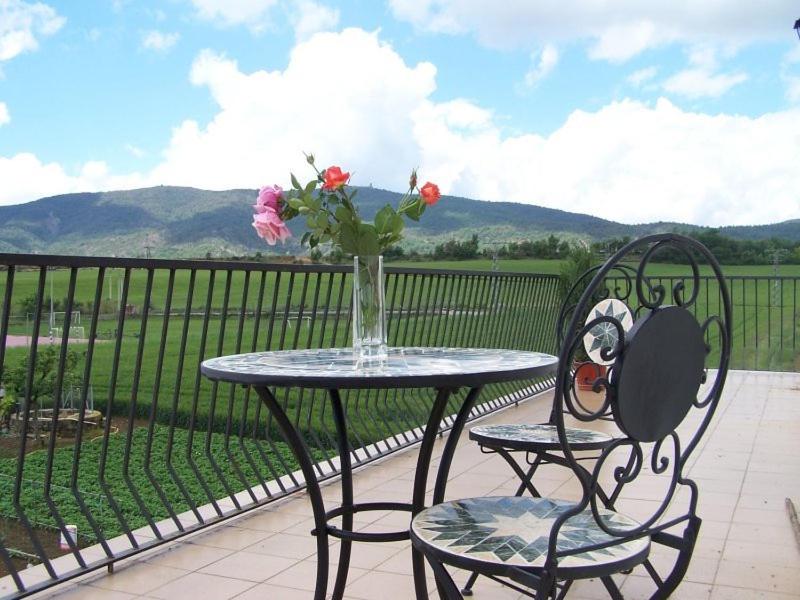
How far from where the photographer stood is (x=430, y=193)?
238 centimetres

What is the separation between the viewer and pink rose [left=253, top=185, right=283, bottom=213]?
237 cm

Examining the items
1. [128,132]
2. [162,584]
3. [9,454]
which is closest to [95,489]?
[162,584]

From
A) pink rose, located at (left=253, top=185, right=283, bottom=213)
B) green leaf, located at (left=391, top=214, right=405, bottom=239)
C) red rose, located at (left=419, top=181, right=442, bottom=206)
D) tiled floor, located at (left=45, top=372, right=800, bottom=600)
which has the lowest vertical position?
tiled floor, located at (left=45, top=372, right=800, bottom=600)

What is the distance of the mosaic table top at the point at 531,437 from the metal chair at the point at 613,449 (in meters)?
0.59

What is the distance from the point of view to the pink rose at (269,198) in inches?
93.3

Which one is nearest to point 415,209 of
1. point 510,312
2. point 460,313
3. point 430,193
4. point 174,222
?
point 430,193

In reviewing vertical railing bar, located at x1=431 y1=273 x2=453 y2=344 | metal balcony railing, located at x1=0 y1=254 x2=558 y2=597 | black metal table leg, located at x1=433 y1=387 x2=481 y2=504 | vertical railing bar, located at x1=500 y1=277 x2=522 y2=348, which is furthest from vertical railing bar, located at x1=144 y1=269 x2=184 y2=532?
vertical railing bar, located at x1=500 y1=277 x2=522 y2=348

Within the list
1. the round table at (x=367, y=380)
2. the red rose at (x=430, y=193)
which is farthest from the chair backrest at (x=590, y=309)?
the red rose at (x=430, y=193)

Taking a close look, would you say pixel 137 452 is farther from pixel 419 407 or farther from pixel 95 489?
pixel 419 407

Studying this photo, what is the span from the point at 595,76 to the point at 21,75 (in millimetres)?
62957

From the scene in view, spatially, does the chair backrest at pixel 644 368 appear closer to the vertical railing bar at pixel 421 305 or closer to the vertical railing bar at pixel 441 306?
the vertical railing bar at pixel 421 305

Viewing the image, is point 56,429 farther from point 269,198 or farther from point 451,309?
point 451,309

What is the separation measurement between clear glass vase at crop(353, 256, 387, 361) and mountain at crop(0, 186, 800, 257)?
2156 cm

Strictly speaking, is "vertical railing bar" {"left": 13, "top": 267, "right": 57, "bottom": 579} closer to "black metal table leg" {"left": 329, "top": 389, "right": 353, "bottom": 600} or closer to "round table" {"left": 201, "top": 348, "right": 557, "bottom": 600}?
"round table" {"left": 201, "top": 348, "right": 557, "bottom": 600}
